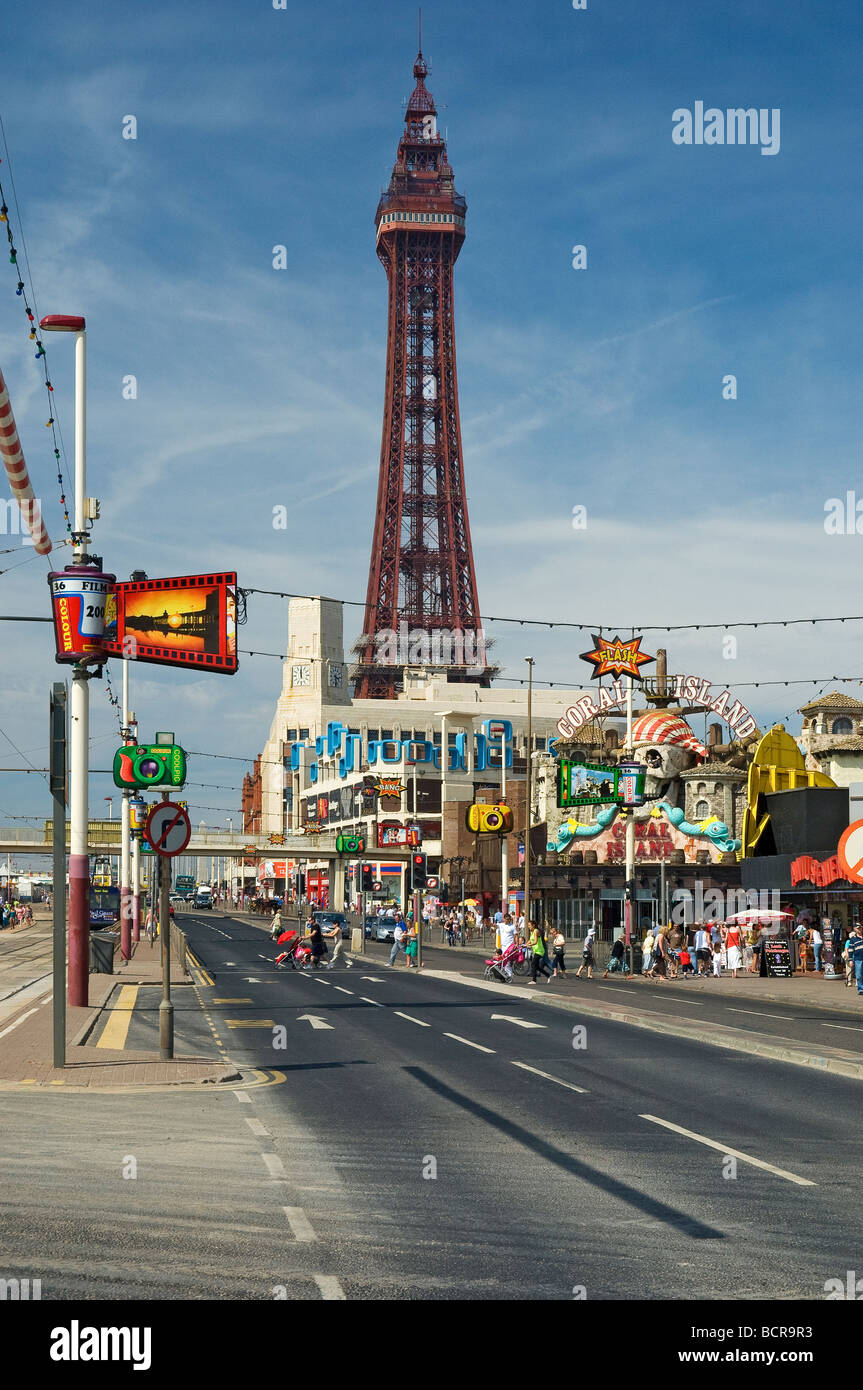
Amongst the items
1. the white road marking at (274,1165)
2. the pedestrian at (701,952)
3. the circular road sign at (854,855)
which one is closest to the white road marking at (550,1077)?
the circular road sign at (854,855)

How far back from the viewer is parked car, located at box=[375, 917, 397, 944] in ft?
265

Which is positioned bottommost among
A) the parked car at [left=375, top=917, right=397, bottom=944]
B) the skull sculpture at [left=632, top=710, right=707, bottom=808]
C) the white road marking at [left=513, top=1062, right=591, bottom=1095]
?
the parked car at [left=375, top=917, right=397, bottom=944]

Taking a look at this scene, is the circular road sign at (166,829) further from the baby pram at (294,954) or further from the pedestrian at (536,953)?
the baby pram at (294,954)

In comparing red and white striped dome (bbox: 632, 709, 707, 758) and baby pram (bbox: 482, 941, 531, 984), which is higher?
red and white striped dome (bbox: 632, 709, 707, 758)

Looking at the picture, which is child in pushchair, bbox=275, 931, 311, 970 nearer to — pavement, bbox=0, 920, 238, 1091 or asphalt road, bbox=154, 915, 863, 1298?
pavement, bbox=0, 920, 238, 1091

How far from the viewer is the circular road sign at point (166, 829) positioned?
2020cm

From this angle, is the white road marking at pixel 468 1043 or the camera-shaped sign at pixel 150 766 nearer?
the white road marking at pixel 468 1043

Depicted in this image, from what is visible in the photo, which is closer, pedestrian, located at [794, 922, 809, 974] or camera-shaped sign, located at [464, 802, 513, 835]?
pedestrian, located at [794, 922, 809, 974]

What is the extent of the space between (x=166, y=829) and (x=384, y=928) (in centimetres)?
6265

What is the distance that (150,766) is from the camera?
38031mm

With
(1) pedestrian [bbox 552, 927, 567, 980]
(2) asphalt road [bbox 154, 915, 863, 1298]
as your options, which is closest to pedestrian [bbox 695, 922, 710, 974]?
(1) pedestrian [bbox 552, 927, 567, 980]

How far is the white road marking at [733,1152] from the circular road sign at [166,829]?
25.3 ft

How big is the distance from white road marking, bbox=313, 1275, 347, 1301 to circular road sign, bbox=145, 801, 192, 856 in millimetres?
11689
